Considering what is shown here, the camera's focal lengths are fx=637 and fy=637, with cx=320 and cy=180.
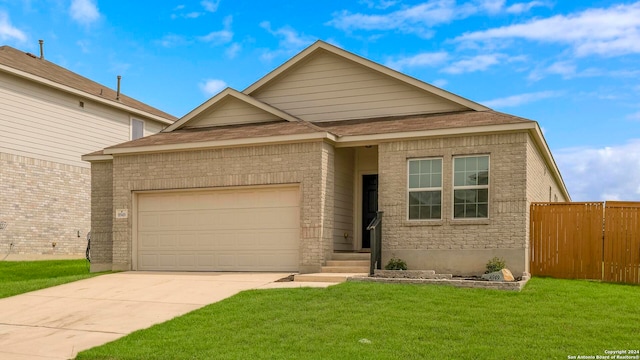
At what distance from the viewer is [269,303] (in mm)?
11078

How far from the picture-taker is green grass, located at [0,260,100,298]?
14.3 metres

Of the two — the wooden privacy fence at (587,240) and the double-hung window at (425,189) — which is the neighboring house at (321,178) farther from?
the wooden privacy fence at (587,240)

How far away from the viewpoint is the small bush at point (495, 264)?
14008mm

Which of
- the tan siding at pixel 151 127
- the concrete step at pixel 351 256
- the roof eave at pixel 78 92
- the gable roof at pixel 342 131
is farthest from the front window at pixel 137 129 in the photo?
the concrete step at pixel 351 256

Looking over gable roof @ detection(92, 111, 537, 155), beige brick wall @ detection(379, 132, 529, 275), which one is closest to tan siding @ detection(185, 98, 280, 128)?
gable roof @ detection(92, 111, 537, 155)

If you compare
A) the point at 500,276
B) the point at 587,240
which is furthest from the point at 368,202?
the point at 587,240

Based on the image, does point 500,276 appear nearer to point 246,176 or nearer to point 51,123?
point 246,176

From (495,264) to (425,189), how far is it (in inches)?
94.1

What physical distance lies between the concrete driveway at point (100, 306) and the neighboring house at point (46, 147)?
9.29 metres

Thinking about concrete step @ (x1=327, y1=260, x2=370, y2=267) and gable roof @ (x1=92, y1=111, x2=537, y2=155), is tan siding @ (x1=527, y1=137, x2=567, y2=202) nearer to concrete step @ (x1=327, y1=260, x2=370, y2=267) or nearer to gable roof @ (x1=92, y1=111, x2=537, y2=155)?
gable roof @ (x1=92, y1=111, x2=537, y2=155)

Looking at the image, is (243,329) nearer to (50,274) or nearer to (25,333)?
(25,333)

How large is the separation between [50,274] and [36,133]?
7.52 meters

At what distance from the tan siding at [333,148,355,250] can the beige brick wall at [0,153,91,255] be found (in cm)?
1308

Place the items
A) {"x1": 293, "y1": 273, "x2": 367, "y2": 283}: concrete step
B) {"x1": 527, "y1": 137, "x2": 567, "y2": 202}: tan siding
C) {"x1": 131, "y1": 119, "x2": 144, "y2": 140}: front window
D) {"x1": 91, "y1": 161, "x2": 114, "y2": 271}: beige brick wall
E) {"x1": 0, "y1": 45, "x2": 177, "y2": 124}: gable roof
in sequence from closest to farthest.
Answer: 1. {"x1": 293, "y1": 273, "x2": 367, "y2": 283}: concrete step
2. {"x1": 527, "y1": 137, "x2": 567, "y2": 202}: tan siding
3. {"x1": 91, "y1": 161, "x2": 114, "y2": 271}: beige brick wall
4. {"x1": 0, "y1": 45, "x2": 177, "y2": 124}: gable roof
5. {"x1": 131, "y1": 119, "x2": 144, "y2": 140}: front window
